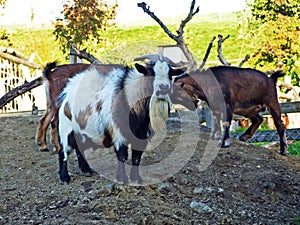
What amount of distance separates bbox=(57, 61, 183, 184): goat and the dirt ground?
0.29 m

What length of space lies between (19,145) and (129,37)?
21264 millimetres

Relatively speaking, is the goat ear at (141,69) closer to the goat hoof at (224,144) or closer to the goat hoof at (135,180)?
the goat hoof at (135,180)

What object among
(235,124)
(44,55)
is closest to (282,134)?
(235,124)

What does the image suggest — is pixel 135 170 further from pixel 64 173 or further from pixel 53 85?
pixel 53 85

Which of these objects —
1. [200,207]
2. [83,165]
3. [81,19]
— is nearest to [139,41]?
[81,19]

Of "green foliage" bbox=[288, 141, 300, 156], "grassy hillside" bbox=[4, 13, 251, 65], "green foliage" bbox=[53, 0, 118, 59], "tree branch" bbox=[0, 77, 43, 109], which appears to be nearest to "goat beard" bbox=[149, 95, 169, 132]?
"tree branch" bbox=[0, 77, 43, 109]

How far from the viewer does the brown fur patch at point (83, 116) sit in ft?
18.4

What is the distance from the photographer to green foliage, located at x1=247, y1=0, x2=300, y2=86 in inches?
703

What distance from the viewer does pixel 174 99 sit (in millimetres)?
6797

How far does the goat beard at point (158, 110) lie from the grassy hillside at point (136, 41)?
5064 millimetres

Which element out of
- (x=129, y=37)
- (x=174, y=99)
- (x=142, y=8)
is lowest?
(x=129, y=37)

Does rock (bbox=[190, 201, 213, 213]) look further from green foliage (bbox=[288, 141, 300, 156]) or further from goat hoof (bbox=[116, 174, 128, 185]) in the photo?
green foliage (bbox=[288, 141, 300, 156])

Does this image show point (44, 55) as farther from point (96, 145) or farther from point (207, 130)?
point (96, 145)

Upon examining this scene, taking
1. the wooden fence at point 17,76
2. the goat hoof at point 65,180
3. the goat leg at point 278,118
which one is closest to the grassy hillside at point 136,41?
the wooden fence at point 17,76
